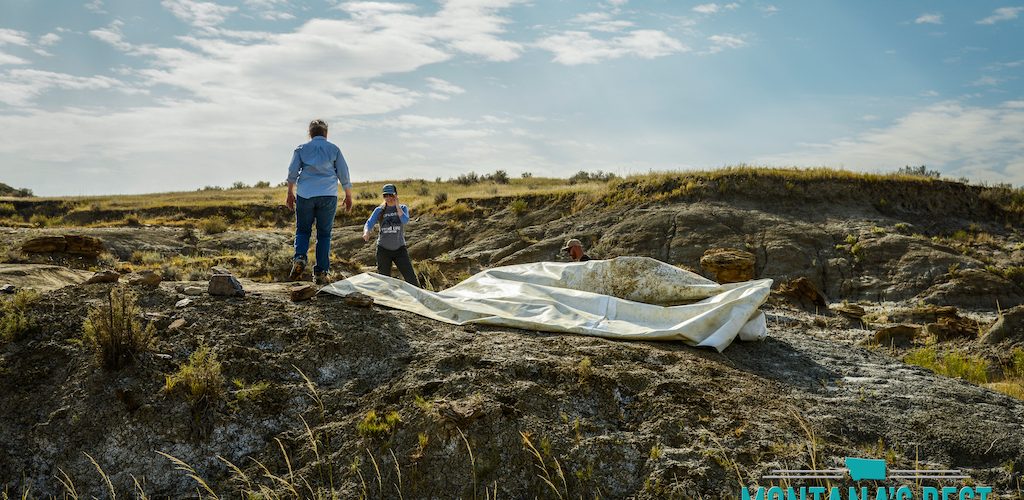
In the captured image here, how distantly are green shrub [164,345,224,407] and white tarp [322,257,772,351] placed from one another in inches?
85.0

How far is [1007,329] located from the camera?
10.1 metres

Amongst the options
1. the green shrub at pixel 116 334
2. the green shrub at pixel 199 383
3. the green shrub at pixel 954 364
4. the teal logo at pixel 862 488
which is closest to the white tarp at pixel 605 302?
the green shrub at pixel 116 334

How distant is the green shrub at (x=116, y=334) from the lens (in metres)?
5.72

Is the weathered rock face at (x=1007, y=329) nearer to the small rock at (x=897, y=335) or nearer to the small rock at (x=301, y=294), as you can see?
the small rock at (x=897, y=335)

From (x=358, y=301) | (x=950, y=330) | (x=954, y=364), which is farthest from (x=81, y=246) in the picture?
(x=950, y=330)

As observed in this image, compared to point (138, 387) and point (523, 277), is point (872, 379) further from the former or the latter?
point (138, 387)

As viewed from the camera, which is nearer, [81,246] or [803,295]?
[81,246]

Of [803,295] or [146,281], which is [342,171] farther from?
[803,295]

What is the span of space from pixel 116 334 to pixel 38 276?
3.34 m

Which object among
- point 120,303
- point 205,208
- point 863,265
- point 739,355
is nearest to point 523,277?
point 739,355

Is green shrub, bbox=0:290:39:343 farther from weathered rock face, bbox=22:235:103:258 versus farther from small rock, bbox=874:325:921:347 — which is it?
small rock, bbox=874:325:921:347

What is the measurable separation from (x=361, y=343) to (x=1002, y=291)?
51.6 feet

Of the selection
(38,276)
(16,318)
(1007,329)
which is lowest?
(1007,329)

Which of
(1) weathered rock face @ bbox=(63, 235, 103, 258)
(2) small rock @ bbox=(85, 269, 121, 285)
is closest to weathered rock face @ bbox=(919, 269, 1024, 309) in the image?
(2) small rock @ bbox=(85, 269, 121, 285)
